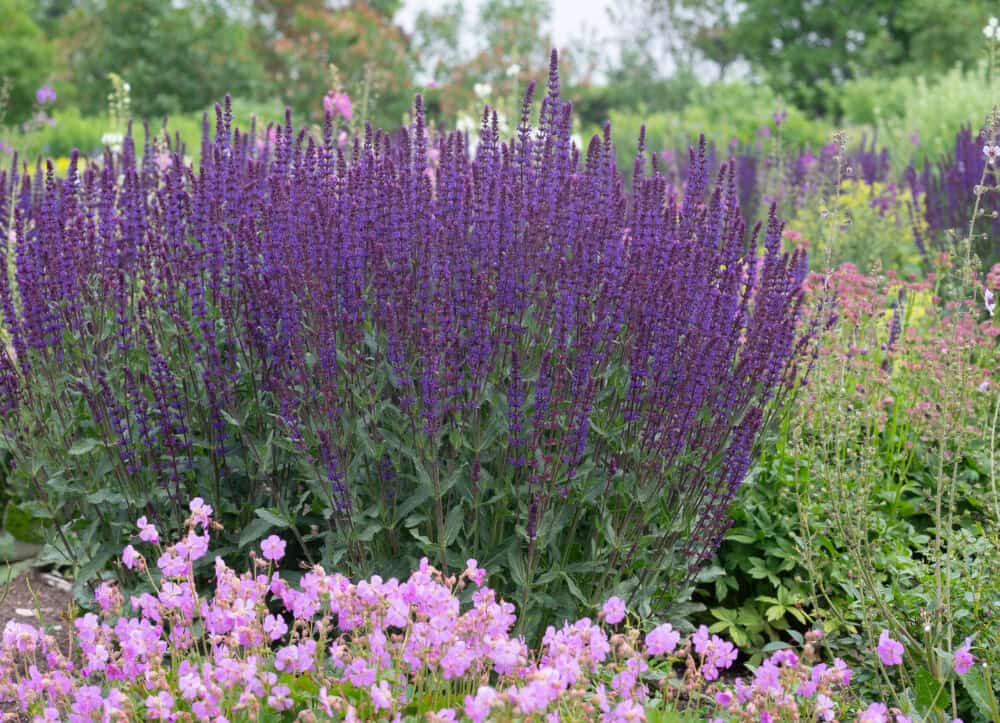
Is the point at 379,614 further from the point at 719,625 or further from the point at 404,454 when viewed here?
the point at 719,625

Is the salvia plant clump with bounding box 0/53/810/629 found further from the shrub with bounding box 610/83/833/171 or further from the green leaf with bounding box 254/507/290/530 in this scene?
the shrub with bounding box 610/83/833/171

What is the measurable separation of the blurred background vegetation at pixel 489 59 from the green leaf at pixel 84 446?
13.2 meters

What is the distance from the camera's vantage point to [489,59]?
28.8 metres

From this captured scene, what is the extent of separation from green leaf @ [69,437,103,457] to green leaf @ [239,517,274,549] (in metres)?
0.61

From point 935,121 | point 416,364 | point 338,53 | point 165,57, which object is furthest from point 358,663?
point 338,53

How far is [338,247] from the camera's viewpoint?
355 cm

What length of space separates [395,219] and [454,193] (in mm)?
282

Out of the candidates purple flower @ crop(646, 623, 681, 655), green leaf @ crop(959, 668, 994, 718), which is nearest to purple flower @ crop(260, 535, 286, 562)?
purple flower @ crop(646, 623, 681, 655)

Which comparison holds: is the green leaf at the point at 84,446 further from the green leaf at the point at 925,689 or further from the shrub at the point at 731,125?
the shrub at the point at 731,125

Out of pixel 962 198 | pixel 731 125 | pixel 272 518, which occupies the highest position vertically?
pixel 962 198

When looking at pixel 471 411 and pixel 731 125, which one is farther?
pixel 731 125

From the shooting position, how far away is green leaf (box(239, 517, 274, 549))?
367 centimetres

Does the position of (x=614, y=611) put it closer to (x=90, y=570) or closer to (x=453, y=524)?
(x=453, y=524)

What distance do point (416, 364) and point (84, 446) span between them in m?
1.26
